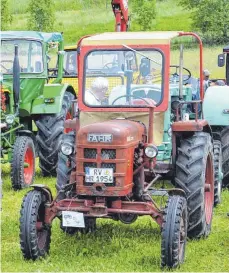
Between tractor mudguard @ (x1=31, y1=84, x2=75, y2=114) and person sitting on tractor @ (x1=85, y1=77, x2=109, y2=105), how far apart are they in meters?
3.81

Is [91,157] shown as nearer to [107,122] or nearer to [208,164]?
[107,122]

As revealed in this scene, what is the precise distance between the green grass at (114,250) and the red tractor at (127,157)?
14 centimetres

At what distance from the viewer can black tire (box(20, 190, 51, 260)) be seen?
7.13m

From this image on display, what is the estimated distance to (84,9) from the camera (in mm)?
66375

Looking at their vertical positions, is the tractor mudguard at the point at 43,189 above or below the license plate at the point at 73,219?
above

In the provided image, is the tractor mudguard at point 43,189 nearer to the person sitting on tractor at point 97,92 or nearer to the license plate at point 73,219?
the license plate at point 73,219

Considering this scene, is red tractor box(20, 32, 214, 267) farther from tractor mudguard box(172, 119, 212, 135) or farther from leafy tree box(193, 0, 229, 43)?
leafy tree box(193, 0, 229, 43)

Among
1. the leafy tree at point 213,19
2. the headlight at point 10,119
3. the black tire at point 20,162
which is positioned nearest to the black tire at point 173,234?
the black tire at point 20,162

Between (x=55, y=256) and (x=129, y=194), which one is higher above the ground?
(x=129, y=194)

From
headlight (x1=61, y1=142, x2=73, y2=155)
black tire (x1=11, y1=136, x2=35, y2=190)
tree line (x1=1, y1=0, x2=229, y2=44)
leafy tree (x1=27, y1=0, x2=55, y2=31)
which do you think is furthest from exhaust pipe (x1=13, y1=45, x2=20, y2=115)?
tree line (x1=1, y1=0, x2=229, y2=44)

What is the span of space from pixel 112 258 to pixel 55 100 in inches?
203

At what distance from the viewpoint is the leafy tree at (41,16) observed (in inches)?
1676

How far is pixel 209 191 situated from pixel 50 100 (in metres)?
4.23

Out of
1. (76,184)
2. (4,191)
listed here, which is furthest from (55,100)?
(76,184)
